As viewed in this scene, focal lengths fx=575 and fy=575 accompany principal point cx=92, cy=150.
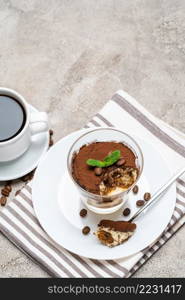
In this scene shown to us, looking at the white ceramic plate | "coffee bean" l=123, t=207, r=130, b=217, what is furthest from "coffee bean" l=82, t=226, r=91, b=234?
"coffee bean" l=123, t=207, r=130, b=217

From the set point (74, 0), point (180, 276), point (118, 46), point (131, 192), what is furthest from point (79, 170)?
point (74, 0)

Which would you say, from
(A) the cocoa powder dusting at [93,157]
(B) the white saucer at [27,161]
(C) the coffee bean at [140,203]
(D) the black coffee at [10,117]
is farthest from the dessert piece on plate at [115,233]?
(D) the black coffee at [10,117]

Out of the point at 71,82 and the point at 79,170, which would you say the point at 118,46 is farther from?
the point at 79,170

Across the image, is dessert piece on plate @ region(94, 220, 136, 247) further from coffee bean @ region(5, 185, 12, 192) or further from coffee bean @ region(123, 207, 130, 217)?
coffee bean @ region(5, 185, 12, 192)

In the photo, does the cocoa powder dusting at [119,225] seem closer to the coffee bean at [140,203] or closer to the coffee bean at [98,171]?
the coffee bean at [140,203]

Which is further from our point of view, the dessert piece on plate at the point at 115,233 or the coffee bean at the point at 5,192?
the coffee bean at the point at 5,192

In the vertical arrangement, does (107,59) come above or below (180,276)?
above

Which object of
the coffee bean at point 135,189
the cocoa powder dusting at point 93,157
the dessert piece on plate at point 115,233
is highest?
the cocoa powder dusting at point 93,157
